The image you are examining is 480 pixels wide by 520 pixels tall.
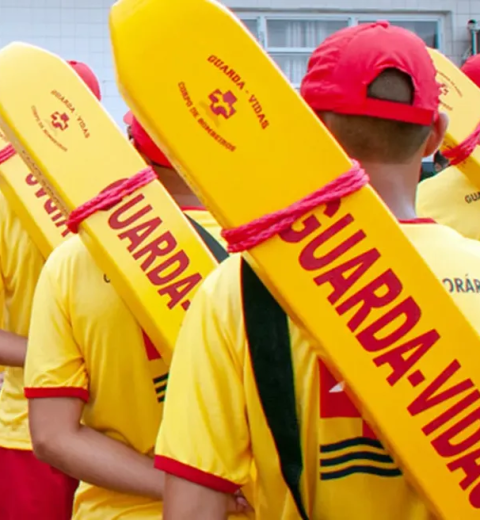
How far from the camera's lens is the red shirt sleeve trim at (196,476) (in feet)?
3.45

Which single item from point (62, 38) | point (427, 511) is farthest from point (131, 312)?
point (62, 38)

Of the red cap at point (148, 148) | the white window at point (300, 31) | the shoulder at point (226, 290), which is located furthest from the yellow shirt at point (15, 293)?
the white window at point (300, 31)

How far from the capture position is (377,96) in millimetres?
1097

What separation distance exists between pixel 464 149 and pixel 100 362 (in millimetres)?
1266

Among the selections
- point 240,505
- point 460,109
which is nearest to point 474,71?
point 460,109

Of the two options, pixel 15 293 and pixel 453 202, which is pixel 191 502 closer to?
pixel 15 293

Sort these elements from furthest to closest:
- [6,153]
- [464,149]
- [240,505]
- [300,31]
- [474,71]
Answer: [300,31]
[474,71]
[464,149]
[6,153]
[240,505]

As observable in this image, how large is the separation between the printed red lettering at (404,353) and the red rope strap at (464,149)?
4.75 feet

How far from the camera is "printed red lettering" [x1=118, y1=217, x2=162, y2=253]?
1.58m

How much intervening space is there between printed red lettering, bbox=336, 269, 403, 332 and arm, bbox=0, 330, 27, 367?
1.54 meters

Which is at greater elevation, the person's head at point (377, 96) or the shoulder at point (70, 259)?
the person's head at point (377, 96)

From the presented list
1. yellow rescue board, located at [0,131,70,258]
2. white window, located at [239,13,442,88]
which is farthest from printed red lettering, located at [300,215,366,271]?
white window, located at [239,13,442,88]

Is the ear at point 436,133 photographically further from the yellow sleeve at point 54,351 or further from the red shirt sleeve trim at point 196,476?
the yellow sleeve at point 54,351

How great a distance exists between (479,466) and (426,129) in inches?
17.2
